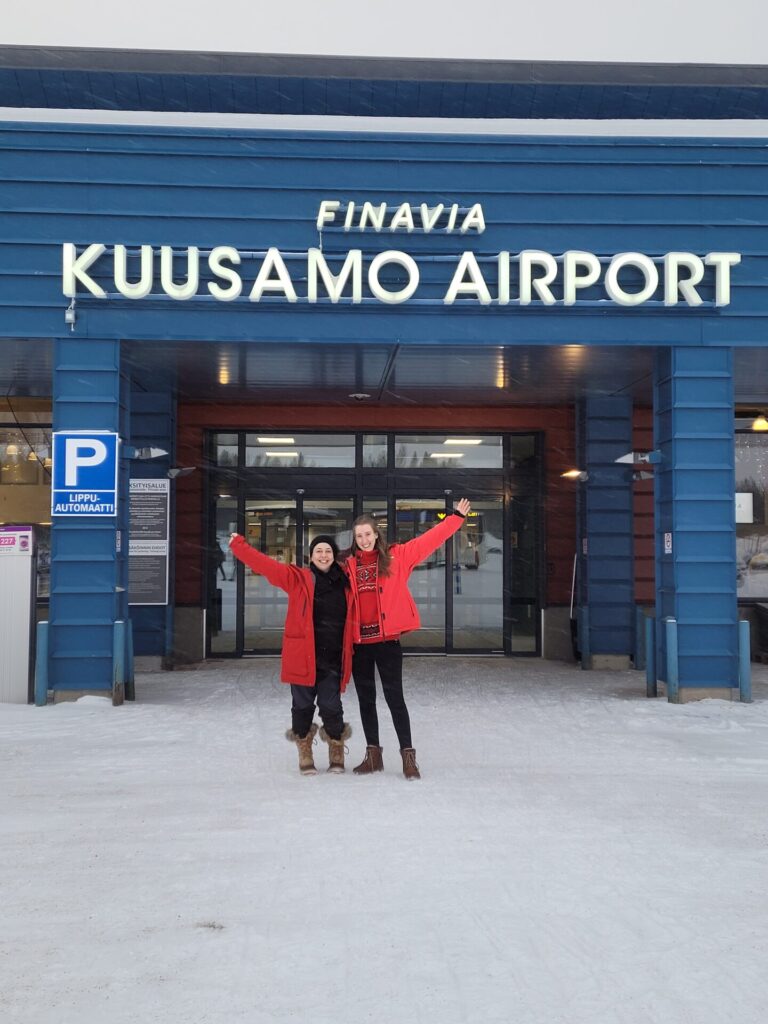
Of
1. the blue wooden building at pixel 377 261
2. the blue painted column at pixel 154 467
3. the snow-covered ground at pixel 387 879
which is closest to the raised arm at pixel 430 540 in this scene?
the snow-covered ground at pixel 387 879

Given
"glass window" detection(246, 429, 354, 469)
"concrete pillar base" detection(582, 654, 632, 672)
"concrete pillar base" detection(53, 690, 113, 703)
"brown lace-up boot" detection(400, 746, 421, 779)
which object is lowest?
"concrete pillar base" detection(582, 654, 632, 672)

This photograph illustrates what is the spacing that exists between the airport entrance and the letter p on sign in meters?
5.02

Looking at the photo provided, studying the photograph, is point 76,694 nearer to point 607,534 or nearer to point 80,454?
point 80,454

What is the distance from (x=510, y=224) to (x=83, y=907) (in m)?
8.50

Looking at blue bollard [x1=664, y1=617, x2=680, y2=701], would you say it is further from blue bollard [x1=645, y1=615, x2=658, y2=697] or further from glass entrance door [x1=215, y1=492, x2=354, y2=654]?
glass entrance door [x1=215, y1=492, x2=354, y2=654]

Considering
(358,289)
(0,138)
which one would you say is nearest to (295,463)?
(358,289)

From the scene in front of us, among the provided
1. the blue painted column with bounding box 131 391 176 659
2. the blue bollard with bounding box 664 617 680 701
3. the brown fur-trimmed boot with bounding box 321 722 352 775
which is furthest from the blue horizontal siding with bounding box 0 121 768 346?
the brown fur-trimmed boot with bounding box 321 722 352 775

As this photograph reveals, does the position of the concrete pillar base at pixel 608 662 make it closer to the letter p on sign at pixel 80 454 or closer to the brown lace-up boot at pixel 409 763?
the letter p on sign at pixel 80 454

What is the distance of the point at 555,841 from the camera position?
17.8ft

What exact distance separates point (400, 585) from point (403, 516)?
28.9ft

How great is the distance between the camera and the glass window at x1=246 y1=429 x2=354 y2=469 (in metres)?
15.6

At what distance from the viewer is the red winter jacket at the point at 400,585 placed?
6840mm

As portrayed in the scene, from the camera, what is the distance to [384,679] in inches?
271

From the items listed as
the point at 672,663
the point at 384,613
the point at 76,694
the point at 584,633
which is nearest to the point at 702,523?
the point at 672,663
